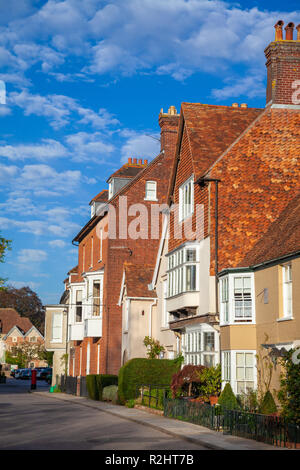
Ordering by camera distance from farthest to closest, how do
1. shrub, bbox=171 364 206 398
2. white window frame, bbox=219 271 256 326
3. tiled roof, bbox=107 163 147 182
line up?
tiled roof, bbox=107 163 147 182
shrub, bbox=171 364 206 398
white window frame, bbox=219 271 256 326

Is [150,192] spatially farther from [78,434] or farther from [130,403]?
[78,434]

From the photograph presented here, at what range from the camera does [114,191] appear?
136ft

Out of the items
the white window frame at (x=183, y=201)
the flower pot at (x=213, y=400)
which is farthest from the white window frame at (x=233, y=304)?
the white window frame at (x=183, y=201)

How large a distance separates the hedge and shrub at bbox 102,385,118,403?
1.94 meters

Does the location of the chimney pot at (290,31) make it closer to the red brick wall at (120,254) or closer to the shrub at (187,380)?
the red brick wall at (120,254)

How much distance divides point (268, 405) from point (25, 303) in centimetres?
11131

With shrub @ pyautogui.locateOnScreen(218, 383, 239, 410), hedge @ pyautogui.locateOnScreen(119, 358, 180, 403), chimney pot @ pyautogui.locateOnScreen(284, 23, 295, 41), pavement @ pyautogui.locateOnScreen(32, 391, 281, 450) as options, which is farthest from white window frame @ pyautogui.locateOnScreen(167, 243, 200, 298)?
chimney pot @ pyautogui.locateOnScreen(284, 23, 295, 41)

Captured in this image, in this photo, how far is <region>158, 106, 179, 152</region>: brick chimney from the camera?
39.2 m

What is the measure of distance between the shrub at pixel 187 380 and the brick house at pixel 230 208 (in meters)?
1.08

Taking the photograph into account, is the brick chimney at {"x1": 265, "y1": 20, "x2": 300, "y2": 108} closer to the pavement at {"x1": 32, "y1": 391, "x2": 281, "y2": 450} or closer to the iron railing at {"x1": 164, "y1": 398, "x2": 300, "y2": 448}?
the iron railing at {"x1": 164, "y1": 398, "x2": 300, "y2": 448}

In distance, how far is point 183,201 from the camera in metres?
29.3

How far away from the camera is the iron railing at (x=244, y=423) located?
14430 mm

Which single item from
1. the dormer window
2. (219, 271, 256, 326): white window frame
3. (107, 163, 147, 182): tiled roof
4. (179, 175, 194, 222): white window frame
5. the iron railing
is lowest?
the iron railing
